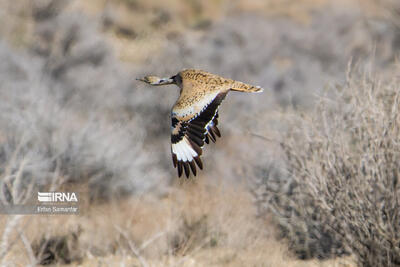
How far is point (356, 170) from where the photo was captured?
4996 mm

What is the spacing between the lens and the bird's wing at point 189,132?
409cm

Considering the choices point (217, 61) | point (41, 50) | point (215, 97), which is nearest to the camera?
point (215, 97)

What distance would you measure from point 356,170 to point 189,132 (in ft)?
5.17

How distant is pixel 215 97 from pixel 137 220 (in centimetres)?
259

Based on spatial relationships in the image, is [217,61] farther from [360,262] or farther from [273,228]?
[360,262]

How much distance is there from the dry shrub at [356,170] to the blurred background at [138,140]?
9.7 inches

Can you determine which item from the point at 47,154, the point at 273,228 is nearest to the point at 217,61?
the point at 47,154

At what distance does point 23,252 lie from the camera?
5.11m

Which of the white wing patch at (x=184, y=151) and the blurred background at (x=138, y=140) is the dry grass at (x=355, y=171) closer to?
the blurred background at (x=138, y=140)

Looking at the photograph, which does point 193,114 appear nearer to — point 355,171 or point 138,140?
point 355,171

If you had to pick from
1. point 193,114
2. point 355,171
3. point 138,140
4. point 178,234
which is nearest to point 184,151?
point 193,114

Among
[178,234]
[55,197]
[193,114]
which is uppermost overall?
[193,114]

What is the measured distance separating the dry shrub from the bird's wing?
1.26m

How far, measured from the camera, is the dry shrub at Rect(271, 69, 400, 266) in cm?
483
